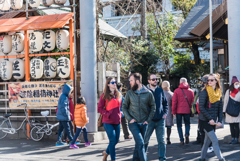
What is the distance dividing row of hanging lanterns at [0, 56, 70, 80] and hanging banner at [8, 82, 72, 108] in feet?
0.98

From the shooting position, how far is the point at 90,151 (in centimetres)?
866

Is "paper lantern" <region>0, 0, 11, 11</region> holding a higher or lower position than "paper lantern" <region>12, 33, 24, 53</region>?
higher

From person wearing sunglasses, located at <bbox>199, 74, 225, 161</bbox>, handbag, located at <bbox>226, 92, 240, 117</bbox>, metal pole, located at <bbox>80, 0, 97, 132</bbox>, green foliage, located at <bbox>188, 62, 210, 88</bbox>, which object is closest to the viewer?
person wearing sunglasses, located at <bbox>199, 74, 225, 161</bbox>

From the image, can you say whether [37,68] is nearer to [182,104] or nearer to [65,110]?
[65,110]

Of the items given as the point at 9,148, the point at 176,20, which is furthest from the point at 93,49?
the point at 176,20

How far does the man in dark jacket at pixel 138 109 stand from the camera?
6242mm

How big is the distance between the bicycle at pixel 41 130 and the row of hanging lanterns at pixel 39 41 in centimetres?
214

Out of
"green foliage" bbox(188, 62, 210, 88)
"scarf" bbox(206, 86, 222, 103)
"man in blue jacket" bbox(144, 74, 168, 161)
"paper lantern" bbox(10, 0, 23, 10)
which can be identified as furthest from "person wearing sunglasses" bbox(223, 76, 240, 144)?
"green foliage" bbox(188, 62, 210, 88)

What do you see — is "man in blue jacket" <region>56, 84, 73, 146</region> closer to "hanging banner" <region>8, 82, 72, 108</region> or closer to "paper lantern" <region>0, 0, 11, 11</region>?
"hanging banner" <region>8, 82, 72, 108</region>

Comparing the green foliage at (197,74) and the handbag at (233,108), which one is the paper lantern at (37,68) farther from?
the green foliage at (197,74)

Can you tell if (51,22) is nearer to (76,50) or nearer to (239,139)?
(76,50)

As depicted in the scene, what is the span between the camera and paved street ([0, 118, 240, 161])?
25.6 feet

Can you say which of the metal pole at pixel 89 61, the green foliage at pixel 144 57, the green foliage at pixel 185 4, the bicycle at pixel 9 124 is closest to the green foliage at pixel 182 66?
the green foliage at pixel 144 57

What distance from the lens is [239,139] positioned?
9.26m
